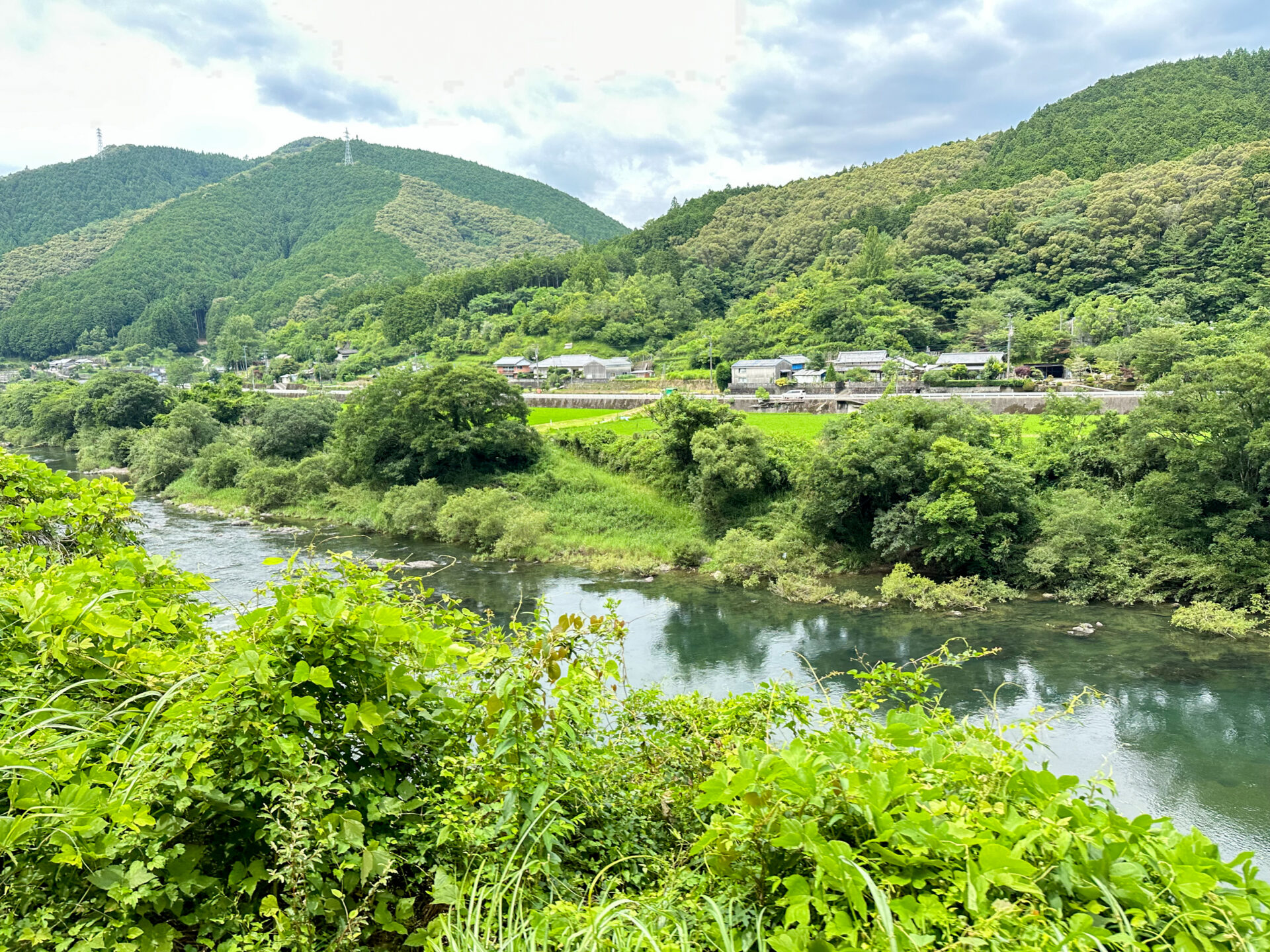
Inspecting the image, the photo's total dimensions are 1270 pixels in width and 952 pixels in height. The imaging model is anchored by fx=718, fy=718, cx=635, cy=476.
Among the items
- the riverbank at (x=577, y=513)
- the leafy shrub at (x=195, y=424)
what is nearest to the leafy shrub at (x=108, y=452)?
the leafy shrub at (x=195, y=424)

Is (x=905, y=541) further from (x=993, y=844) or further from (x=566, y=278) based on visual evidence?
(x=566, y=278)

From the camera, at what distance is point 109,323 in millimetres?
91562

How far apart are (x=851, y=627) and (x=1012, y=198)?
61240mm

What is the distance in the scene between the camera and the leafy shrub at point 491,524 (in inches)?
906

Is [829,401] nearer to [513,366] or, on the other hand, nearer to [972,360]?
[972,360]

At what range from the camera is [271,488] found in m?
29.1

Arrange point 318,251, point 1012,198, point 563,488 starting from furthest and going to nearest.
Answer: point 318,251
point 1012,198
point 563,488

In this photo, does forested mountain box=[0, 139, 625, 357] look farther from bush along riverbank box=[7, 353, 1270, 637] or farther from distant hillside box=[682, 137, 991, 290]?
bush along riverbank box=[7, 353, 1270, 637]

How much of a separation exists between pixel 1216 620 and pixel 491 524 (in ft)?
62.6

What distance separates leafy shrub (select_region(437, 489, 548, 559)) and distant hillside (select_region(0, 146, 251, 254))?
13457 cm

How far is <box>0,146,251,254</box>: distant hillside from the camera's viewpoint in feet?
407

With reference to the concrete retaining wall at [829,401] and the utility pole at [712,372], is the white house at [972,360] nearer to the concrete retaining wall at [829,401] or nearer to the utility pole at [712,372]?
the concrete retaining wall at [829,401]

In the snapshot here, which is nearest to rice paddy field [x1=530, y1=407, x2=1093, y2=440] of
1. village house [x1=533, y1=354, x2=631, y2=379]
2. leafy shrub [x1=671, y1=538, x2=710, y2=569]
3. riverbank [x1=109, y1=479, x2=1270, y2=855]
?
leafy shrub [x1=671, y1=538, x2=710, y2=569]

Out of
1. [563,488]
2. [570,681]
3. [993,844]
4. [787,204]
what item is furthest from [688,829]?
[787,204]
